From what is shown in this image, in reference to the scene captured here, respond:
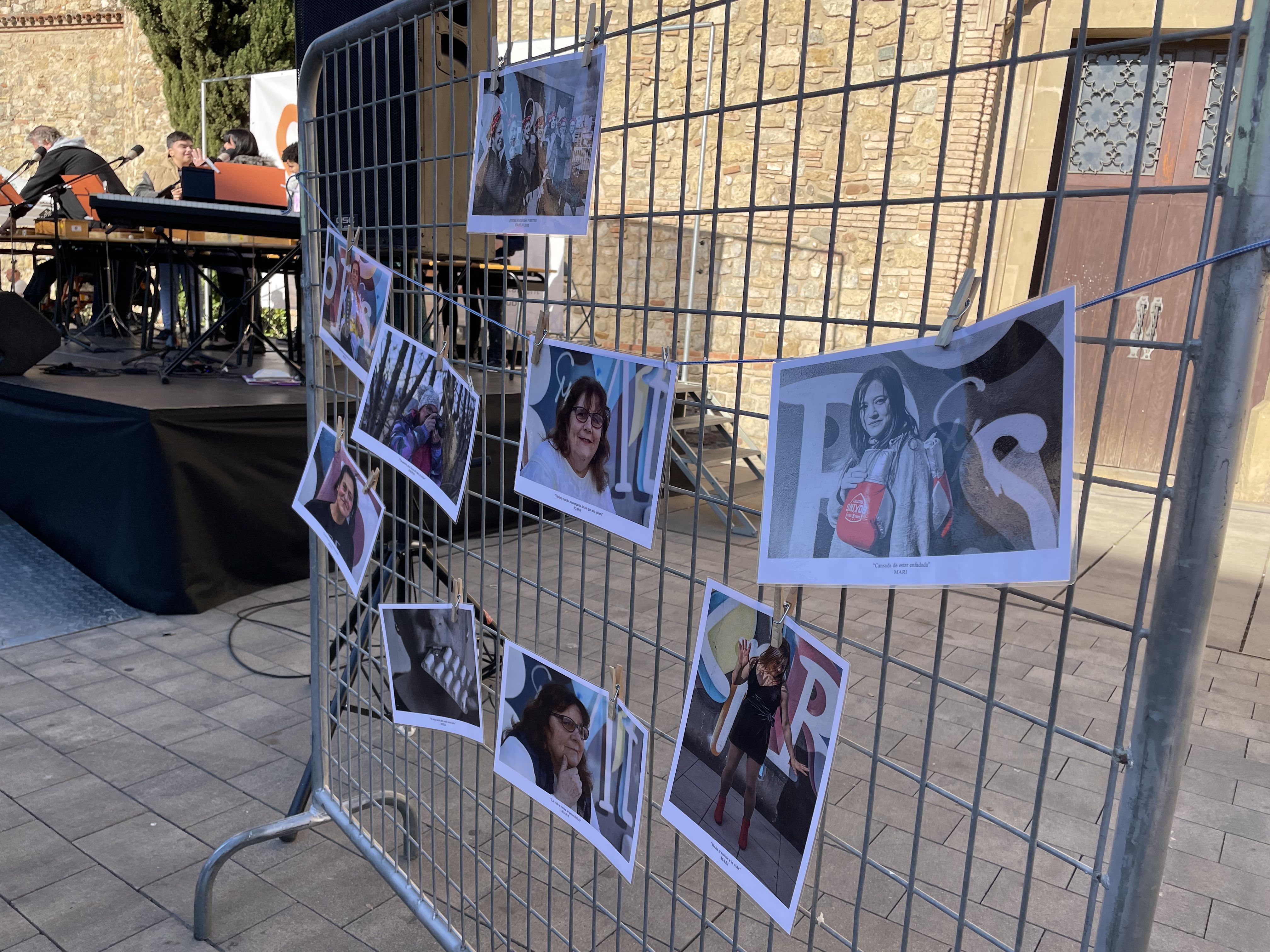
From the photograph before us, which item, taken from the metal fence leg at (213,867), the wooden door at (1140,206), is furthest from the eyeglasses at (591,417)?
the wooden door at (1140,206)

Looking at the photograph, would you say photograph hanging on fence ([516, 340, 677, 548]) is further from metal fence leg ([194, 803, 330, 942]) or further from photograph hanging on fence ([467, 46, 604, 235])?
metal fence leg ([194, 803, 330, 942])

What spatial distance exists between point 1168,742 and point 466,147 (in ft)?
4.32

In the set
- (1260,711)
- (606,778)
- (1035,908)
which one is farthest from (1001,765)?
(606,778)

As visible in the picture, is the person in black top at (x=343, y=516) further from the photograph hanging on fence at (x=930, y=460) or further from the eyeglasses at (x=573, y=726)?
the photograph hanging on fence at (x=930, y=460)

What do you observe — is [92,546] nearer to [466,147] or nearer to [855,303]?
[466,147]

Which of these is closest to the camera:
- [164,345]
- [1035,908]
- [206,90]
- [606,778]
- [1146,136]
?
[1146,136]

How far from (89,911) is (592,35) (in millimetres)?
2057

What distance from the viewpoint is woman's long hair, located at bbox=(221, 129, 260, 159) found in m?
6.89

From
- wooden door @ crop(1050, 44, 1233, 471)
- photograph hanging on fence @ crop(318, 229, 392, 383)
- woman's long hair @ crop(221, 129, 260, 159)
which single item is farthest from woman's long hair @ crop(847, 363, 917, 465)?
woman's long hair @ crop(221, 129, 260, 159)

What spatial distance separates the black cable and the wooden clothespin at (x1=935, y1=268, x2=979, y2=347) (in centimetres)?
290

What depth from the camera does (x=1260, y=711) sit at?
328 centimetres

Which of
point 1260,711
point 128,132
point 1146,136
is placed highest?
point 128,132

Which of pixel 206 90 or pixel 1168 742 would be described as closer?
pixel 1168 742

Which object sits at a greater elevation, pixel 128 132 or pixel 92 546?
pixel 128 132
